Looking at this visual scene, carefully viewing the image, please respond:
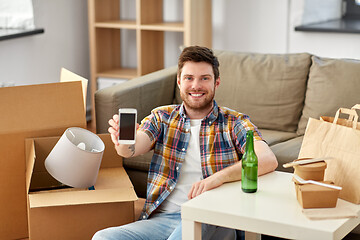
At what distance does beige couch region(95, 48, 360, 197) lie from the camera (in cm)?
274

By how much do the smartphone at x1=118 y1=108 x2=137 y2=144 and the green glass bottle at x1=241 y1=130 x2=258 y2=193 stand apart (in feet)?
1.09

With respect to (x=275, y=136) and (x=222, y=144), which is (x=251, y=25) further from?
(x=222, y=144)

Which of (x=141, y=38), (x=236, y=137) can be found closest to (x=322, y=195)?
(x=236, y=137)

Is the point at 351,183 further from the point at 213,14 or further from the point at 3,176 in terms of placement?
the point at 213,14

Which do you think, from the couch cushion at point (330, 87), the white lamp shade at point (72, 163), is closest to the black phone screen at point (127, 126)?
the white lamp shade at point (72, 163)

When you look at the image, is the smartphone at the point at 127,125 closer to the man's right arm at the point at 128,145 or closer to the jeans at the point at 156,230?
the man's right arm at the point at 128,145

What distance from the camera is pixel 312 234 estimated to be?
146 centimetres

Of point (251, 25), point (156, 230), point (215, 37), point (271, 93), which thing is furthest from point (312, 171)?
point (215, 37)

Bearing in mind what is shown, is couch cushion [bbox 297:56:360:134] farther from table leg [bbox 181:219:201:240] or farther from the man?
table leg [bbox 181:219:201:240]

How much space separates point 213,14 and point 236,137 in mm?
2477

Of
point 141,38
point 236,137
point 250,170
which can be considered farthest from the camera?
point 141,38

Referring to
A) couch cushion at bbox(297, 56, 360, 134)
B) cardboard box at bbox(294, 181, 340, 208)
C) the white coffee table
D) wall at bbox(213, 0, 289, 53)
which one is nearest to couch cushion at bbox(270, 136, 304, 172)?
couch cushion at bbox(297, 56, 360, 134)

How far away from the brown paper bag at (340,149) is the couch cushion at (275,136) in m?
0.95

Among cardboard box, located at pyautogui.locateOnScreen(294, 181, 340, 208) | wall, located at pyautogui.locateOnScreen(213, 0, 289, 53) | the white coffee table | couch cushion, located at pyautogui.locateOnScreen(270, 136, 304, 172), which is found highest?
wall, located at pyautogui.locateOnScreen(213, 0, 289, 53)
